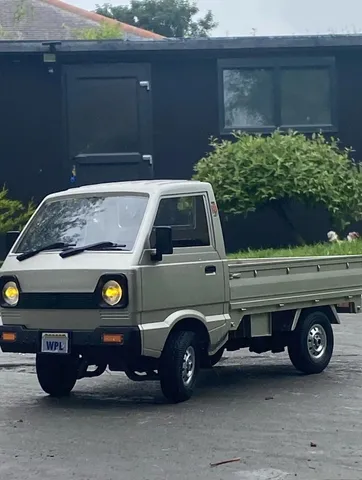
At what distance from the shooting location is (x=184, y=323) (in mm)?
10312

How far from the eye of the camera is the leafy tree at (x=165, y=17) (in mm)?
60406

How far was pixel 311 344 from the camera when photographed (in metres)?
12.0

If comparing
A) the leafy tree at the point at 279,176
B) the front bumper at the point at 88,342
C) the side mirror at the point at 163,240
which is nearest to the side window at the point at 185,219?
the side mirror at the point at 163,240

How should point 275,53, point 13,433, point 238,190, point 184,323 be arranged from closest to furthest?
point 13,433, point 184,323, point 238,190, point 275,53

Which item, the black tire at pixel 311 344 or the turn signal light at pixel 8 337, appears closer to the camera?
the turn signal light at pixel 8 337

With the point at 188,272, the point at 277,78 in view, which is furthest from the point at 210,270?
the point at 277,78

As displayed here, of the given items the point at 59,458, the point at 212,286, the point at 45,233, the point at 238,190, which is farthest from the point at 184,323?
the point at 238,190

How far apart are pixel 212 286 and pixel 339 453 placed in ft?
9.33

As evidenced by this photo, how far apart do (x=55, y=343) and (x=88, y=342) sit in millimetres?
370

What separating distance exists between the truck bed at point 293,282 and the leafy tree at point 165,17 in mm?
49250

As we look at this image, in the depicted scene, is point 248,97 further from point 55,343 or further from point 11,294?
point 55,343

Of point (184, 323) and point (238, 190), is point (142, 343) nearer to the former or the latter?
point (184, 323)

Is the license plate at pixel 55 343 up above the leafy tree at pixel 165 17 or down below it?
below

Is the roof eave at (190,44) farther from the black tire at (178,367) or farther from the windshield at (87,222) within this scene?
the black tire at (178,367)
